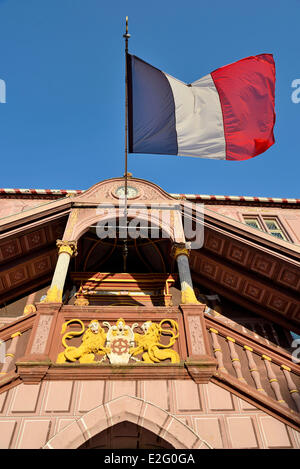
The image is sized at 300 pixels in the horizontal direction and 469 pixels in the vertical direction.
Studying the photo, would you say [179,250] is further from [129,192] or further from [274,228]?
[274,228]

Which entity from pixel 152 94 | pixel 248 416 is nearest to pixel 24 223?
pixel 152 94

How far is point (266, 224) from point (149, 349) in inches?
384

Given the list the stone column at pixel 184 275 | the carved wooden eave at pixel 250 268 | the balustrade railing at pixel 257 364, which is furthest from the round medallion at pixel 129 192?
the balustrade railing at pixel 257 364

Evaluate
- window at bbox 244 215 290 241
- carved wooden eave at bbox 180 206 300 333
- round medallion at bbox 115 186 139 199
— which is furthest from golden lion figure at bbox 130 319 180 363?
window at bbox 244 215 290 241

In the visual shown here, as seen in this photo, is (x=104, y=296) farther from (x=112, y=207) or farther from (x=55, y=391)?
(x=55, y=391)

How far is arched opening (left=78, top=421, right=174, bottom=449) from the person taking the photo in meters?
5.21

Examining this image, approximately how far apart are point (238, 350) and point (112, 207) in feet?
20.2

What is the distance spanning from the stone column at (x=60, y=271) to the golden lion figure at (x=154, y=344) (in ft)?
6.53

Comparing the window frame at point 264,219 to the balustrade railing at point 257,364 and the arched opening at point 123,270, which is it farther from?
the balustrade railing at point 257,364

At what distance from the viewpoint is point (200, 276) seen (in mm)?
12258

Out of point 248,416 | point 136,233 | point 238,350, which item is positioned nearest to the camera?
point 248,416

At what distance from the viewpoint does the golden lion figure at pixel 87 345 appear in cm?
599

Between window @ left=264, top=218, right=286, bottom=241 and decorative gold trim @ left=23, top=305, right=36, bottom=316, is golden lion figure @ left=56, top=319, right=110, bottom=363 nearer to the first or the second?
decorative gold trim @ left=23, top=305, right=36, bottom=316
